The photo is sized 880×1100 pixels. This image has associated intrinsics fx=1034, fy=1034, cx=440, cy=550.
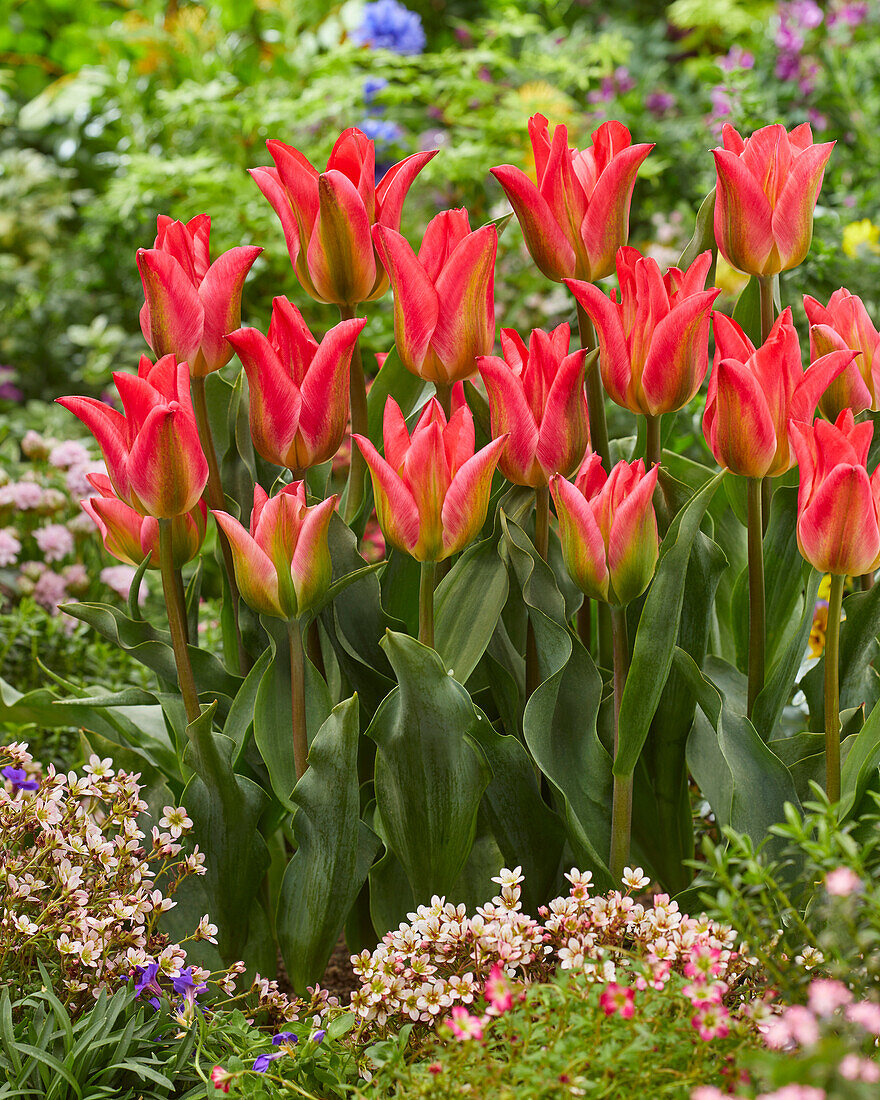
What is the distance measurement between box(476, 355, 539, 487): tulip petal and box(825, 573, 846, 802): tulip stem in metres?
0.28

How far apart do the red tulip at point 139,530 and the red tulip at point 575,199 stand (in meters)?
0.43

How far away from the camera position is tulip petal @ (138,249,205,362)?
0.94 meters

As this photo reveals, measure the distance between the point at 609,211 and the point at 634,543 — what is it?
329 millimetres

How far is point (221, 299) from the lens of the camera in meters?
0.98

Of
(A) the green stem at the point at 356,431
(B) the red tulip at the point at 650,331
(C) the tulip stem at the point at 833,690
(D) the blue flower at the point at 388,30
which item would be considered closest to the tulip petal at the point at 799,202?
(B) the red tulip at the point at 650,331

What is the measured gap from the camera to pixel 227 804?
3.26ft

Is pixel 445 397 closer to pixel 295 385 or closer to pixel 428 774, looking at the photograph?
pixel 295 385

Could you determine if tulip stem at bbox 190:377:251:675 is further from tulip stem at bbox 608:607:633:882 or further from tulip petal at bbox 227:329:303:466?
tulip stem at bbox 608:607:633:882

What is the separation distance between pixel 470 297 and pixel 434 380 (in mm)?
98

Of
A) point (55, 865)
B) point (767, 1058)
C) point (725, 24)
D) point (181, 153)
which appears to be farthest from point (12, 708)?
point (725, 24)

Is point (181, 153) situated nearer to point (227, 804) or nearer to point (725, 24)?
point (725, 24)

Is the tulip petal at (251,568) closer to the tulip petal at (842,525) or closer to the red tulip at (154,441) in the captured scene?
the red tulip at (154,441)

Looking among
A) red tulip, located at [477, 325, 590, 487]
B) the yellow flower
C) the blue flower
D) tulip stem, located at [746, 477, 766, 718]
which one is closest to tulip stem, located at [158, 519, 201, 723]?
red tulip, located at [477, 325, 590, 487]

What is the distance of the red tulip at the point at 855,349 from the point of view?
992 mm
